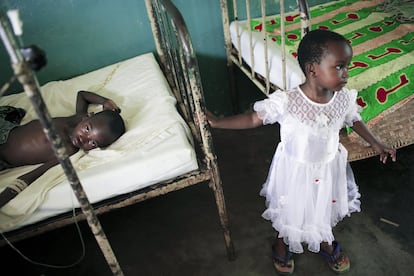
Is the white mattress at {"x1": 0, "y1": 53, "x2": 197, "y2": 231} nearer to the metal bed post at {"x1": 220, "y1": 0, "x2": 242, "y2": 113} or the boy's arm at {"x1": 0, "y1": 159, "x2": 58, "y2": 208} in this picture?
the boy's arm at {"x1": 0, "y1": 159, "x2": 58, "y2": 208}

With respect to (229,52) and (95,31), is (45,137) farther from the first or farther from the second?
(229,52)

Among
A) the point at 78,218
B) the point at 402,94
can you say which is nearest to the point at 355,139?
the point at 402,94

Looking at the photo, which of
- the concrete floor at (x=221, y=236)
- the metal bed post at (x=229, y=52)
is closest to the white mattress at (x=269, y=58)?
the metal bed post at (x=229, y=52)

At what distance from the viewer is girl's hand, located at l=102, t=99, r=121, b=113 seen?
5.71 feet

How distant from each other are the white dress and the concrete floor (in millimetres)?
252

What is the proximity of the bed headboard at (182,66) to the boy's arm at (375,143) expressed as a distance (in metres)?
0.58

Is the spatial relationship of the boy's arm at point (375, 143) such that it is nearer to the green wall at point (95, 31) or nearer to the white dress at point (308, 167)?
the white dress at point (308, 167)

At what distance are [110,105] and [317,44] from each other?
1.00 m

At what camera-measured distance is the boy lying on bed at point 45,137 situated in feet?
4.93

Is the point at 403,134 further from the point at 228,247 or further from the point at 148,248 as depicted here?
the point at 148,248

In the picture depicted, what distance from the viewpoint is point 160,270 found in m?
1.74

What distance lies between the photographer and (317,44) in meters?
1.18

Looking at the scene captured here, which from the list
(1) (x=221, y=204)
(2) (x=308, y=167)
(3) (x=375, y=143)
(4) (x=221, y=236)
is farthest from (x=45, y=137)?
(3) (x=375, y=143)

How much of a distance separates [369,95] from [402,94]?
172 mm
